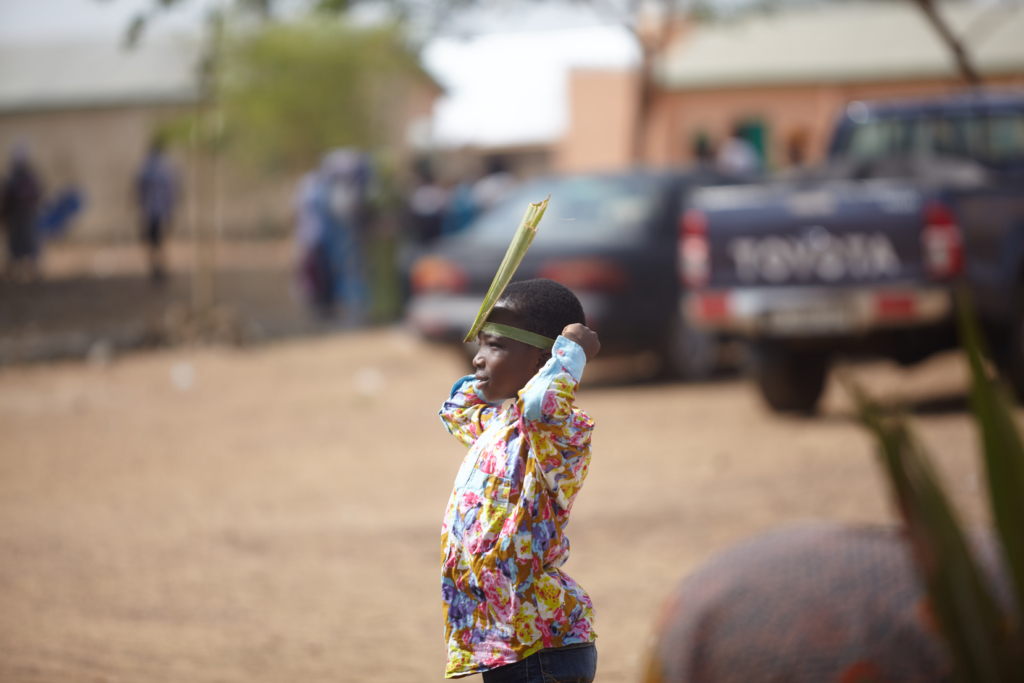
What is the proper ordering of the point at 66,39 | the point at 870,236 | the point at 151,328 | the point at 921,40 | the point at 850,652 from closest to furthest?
the point at 850,652
the point at 870,236
the point at 151,328
the point at 921,40
the point at 66,39

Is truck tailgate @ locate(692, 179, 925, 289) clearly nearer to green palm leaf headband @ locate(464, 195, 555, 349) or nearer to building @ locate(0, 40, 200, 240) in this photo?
green palm leaf headband @ locate(464, 195, 555, 349)

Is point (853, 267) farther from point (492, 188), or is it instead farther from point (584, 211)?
point (492, 188)

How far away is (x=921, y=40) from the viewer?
28.8m

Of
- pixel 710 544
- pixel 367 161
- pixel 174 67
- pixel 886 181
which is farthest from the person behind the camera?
pixel 174 67

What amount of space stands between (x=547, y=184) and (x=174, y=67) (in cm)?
2382

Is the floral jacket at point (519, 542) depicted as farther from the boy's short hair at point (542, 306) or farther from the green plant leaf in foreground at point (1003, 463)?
the green plant leaf in foreground at point (1003, 463)

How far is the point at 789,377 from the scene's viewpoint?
8.00m

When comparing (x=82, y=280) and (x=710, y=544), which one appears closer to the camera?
(x=710, y=544)

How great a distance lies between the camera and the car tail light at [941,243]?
7133 mm

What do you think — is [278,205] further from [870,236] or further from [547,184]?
[870,236]

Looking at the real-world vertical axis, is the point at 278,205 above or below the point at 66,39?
below

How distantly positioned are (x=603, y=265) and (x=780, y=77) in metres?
20.7

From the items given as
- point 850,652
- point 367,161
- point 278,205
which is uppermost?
point 850,652

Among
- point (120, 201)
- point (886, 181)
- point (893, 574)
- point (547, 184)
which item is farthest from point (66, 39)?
point (893, 574)
